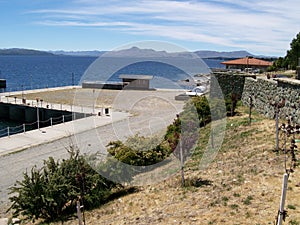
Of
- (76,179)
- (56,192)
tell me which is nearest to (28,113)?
(56,192)

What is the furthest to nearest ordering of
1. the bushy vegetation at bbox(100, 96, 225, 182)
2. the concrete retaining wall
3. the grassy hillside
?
the concrete retaining wall, the bushy vegetation at bbox(100, 96, 225, 182), the grassy hillside

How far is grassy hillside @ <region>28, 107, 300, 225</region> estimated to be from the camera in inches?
240

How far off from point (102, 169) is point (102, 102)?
70.3 feet

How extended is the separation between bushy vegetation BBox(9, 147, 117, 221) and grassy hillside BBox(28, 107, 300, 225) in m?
0.48

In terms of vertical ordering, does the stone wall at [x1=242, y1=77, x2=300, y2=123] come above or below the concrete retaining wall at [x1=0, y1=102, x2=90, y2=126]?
above

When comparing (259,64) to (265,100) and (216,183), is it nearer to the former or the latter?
(265,100)

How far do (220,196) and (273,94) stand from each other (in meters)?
8.50

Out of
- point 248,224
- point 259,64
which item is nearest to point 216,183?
point 248,224

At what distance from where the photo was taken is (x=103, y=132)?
18.9 metres

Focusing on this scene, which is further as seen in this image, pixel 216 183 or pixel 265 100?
pixel 265 100

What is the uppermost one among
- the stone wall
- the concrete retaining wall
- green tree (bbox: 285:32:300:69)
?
green tree (bbox: 285:32:300:69)

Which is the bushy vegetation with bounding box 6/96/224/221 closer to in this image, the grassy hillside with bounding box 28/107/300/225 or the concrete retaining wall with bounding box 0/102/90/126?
the grassy hillside with bounding box 28/107/300/225

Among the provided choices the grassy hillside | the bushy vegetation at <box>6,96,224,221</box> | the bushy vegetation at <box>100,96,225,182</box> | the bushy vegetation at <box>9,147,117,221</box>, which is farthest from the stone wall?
the bushy vegetation at <box>9,147,117,221</box>

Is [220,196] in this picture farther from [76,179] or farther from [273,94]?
[273,94]
